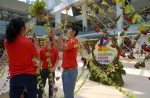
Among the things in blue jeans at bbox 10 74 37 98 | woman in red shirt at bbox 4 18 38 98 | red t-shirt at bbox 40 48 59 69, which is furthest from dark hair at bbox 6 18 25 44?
red t-shirt at bbox 40 48 59 69

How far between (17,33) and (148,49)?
1.44 m

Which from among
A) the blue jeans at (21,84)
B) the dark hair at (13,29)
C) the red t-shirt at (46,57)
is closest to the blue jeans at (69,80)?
the blue jeans at (21,84)

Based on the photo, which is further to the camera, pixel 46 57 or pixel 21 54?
pixel 46 57

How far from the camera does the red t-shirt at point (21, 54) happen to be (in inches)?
91.4

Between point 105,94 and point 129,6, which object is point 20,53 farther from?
point 105,94

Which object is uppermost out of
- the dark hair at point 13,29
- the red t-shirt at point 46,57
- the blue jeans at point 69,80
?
the dark hair at point 13,29

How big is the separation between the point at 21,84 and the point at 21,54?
306 millimetres

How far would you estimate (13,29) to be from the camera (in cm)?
230

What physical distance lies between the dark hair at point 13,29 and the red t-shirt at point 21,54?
5cm

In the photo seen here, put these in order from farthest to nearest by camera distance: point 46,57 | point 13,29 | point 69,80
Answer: point 46,57
point 69,80
point 13,29

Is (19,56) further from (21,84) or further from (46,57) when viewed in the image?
(46,57)

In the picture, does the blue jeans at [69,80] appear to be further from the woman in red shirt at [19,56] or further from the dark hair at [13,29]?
the dark hair at [13,29]

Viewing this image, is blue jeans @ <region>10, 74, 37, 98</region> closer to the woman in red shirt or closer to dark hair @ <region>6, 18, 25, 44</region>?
the woman in red shirt

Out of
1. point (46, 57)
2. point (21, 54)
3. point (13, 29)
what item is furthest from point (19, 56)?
point (46, 57)
